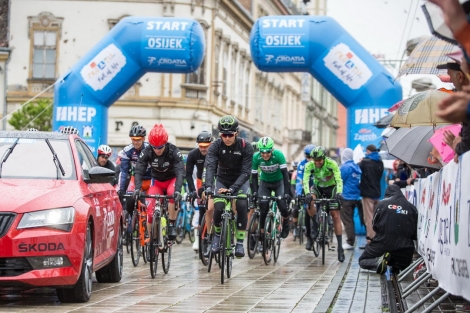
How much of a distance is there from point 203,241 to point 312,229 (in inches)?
128

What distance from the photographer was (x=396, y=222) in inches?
463

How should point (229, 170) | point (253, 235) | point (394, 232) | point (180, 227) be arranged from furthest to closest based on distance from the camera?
point (180, 227) < point (253, 235) < point (229, 170) < point (394, 232)

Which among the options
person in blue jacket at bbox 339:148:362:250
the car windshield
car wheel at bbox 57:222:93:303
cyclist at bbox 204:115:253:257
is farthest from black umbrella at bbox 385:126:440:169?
person in blue jacket at bbox 339:148:362:250

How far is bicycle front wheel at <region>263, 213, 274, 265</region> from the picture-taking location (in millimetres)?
15547

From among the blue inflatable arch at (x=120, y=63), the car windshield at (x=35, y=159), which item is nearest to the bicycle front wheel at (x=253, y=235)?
the car windshield at (x=35, y=159)

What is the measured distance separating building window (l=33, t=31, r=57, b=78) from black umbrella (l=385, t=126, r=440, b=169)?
3129cm

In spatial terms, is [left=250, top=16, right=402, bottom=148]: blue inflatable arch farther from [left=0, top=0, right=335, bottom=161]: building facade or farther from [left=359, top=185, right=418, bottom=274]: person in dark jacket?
[left=0, top=0, right=335, bottom=161]: building facade

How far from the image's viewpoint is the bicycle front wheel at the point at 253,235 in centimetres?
1617

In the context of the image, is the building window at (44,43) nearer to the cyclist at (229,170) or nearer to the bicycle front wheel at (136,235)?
the bicycle front wheel at (136,235)

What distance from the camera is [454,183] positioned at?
25.3 feet

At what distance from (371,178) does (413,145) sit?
7.09m

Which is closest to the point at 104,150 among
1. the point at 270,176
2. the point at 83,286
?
the point at 270,176

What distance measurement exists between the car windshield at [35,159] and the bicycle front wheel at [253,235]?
6146 mm

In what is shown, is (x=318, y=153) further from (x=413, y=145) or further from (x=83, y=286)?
(x=83, y=286)
